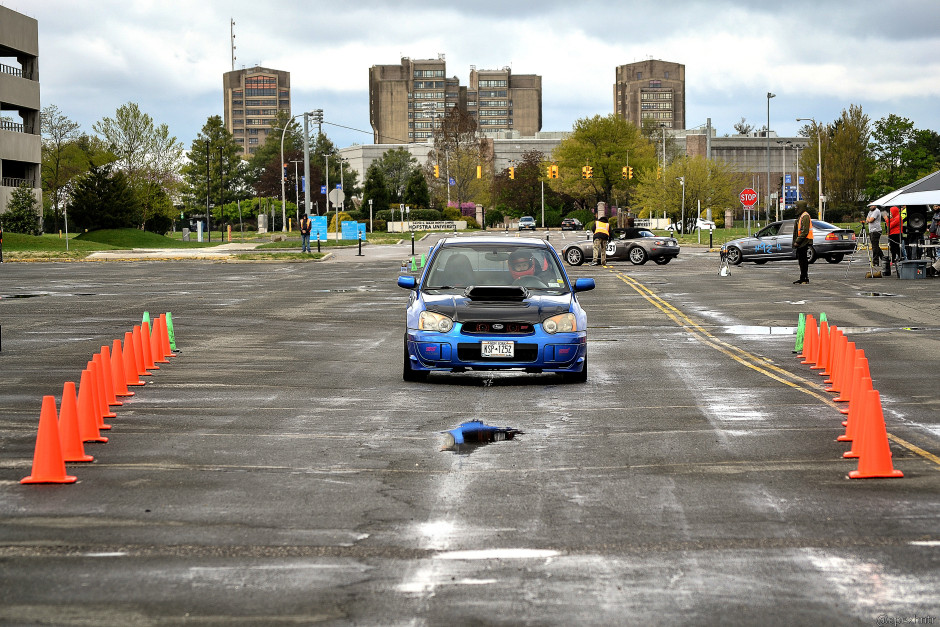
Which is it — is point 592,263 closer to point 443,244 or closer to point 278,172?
point 443,244

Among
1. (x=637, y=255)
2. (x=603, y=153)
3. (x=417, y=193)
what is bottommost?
(x=637, y=255)

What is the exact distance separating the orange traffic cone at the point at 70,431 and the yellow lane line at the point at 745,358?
6.23m

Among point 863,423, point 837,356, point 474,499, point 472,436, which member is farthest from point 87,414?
point 837,356

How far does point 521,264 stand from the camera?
13938 mm

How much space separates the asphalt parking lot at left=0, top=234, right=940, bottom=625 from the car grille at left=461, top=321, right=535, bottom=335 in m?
0.62

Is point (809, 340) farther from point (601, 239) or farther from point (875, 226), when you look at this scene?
point (601, 239)

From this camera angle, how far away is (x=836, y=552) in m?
6.10

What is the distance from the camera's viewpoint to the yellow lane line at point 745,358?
926cm

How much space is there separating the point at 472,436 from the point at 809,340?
7239mm

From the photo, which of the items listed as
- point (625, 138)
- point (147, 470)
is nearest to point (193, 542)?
point (147, 470)

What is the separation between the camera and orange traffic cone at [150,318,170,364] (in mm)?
15359

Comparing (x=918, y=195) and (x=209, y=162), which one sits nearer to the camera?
(x=918, y=195)

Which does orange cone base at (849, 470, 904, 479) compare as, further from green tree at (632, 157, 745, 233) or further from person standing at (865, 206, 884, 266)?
green tree at (632, 157, 745, 233)

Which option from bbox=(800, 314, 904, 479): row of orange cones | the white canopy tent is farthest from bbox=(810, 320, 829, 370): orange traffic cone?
the white canopy tent
